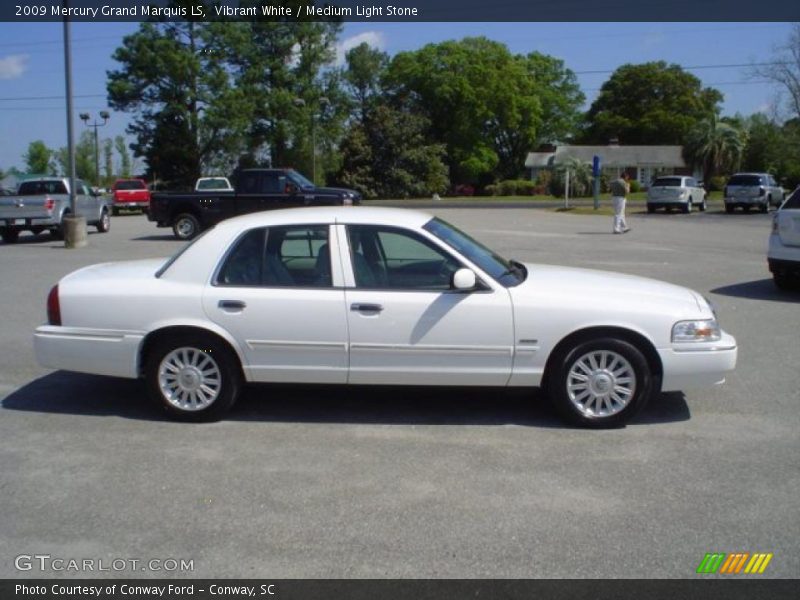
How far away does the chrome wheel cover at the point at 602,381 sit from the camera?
233 inches

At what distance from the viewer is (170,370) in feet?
20.1

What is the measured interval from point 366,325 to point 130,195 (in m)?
37.4

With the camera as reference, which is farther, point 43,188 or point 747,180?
point 747,180

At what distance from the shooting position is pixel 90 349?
6.18 m

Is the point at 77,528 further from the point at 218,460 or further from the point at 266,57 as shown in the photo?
the point at 266,57

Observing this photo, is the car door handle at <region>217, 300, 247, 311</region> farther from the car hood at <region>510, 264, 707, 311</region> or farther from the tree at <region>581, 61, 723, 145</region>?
the tree at <region>581, 61, 723, 145</region>

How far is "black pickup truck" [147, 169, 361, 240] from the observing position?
68.7 ft

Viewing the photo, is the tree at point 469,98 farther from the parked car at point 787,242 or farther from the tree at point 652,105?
the parked car at point 787,242

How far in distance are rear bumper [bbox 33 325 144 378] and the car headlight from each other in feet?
12.6

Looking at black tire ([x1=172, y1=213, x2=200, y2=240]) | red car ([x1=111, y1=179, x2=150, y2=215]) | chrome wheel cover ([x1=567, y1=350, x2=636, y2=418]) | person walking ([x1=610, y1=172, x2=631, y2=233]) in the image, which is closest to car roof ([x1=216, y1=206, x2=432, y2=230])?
chrome wheel cover ([x1=567, y1=350, x2=636, y2=418])

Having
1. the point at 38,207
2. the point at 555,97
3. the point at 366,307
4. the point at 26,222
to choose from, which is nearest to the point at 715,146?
the point at 555,97

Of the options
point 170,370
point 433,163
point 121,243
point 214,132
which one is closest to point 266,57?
point 214,132

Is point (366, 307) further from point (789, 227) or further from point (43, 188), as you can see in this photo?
point (43, 188)

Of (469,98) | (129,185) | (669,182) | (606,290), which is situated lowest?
(606,290)
